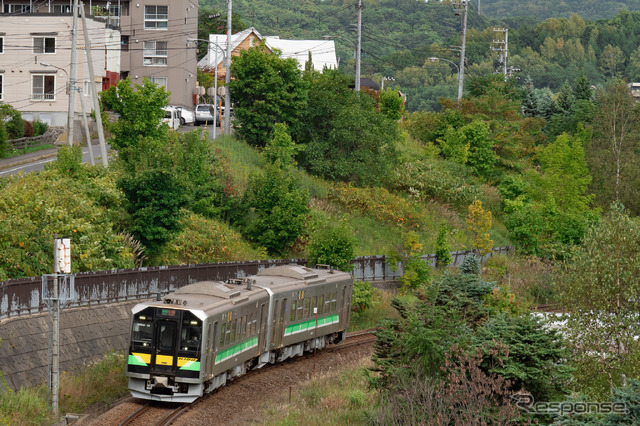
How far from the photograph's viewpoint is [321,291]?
30.2m

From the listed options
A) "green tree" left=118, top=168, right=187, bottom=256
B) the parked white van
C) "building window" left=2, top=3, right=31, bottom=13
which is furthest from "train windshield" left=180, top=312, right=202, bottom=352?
"building window" left=2, top=3, right=31, bottom=13

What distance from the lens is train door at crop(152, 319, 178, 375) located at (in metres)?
22.0

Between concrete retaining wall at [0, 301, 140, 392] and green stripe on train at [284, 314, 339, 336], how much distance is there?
524 cm

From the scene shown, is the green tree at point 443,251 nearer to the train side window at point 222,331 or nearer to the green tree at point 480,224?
the green tree at point 480,224

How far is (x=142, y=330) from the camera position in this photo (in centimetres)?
2223

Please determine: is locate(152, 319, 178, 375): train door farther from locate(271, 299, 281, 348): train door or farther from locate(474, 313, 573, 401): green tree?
locate(474, 313, 573, 401): green tree

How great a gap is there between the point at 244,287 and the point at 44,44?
4466 cm

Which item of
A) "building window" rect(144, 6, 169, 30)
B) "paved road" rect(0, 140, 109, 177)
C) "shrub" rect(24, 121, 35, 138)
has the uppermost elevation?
"building window" rect(144, 6, 169, 30)

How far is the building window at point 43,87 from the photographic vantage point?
64.2 m

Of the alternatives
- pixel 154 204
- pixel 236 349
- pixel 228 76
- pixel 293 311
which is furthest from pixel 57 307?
pixel 228 76

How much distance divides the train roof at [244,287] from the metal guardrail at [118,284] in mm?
3114

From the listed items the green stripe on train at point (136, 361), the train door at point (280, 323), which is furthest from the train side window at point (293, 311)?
the green stripe on train at point (136, 361)

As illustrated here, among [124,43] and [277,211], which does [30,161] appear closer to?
[277,211]

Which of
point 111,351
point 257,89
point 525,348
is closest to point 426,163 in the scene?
point 257,89
